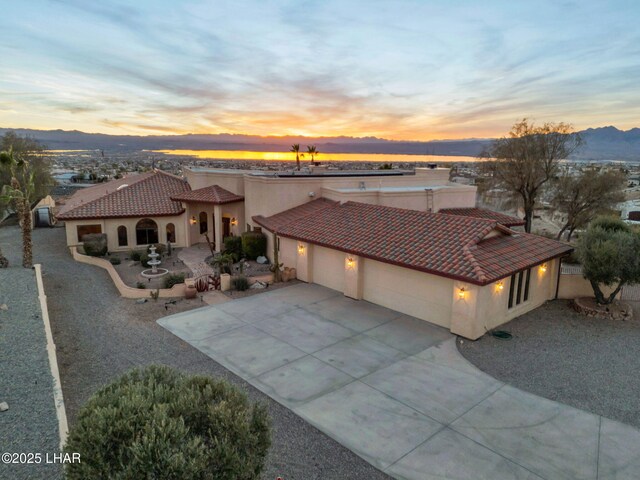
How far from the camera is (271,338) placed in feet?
48.1

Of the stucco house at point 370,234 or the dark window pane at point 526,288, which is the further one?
the dark window pane at point 526,288

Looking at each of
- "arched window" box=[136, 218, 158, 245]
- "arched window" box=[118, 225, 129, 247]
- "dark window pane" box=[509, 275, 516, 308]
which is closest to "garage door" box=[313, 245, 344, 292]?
"dark window pane" box=[509, 275, 516, 308]

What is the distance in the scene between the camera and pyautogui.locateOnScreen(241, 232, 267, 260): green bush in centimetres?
2556

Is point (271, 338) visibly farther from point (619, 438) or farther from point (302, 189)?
point (302, 189)

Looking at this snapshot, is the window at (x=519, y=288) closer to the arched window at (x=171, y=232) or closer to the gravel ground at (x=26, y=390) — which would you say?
the gravel ground at (x=26, y=390)

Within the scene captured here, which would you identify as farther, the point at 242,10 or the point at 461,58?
the point at 461,58

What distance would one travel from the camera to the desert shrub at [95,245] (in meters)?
26.5

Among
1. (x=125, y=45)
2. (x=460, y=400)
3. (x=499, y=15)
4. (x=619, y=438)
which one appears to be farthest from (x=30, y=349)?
(x=499, y=15)

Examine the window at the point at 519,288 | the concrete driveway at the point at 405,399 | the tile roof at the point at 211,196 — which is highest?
the tile roof at the point at 211,196

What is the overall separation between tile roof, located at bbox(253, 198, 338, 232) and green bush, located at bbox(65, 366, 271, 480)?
16954 mm

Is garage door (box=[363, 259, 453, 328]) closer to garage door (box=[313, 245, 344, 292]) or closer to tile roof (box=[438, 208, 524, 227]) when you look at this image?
garage door (box=[313, 245, 344, 292])

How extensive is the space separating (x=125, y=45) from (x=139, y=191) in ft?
34.7

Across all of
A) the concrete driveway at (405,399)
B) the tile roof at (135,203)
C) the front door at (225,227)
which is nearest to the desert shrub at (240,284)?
the concrete driveway at (405,399)

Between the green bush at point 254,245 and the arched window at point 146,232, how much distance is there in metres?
8.41
